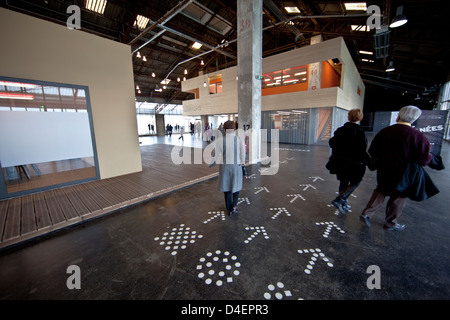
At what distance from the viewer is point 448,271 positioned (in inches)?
75.1

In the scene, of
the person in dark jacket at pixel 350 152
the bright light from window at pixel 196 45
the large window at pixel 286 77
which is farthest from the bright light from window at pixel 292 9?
the person in dark jacket at pixel 350 152

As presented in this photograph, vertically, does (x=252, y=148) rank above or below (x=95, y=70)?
below

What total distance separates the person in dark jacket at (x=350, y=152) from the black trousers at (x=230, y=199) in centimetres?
182

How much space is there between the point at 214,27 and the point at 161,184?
573 inches

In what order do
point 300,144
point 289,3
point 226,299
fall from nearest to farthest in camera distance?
point 226,299 < point 289,3 < point 300,144

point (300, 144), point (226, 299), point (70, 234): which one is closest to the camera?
point (226, 299)

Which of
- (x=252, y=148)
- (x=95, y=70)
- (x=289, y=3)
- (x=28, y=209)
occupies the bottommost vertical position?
(x=28, y=209)

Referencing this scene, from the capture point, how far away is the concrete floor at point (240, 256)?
1.73 meters

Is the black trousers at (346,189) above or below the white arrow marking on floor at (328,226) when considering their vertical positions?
above

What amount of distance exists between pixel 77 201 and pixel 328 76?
613 inches

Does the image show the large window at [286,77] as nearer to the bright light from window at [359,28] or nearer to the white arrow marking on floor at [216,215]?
the bright light from window at [359,28]

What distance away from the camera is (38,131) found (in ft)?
13.3
